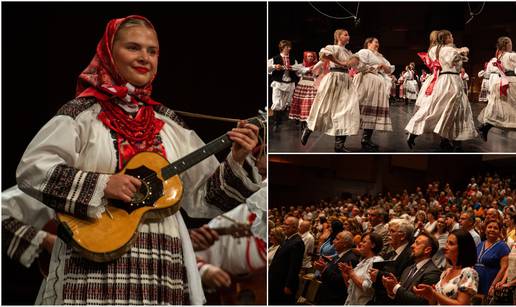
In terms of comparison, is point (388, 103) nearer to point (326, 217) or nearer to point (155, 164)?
point (326, 217)

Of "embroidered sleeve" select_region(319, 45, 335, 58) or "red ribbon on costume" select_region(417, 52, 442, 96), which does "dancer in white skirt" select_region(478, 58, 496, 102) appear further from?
"embroidered sleeve" select_region(319, 45, 335, 58)

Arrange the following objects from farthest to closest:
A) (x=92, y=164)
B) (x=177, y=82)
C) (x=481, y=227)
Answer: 1. (x=481, y=227)
2. (x=177, y=82)
3. (x=92, y=164)

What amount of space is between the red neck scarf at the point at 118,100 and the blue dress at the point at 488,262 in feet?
6.08

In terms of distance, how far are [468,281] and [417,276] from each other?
276mm

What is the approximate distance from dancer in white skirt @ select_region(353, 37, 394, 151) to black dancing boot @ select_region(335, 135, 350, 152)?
0.41 feet

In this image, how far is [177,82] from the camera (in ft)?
13.0

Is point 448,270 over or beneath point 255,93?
beneath

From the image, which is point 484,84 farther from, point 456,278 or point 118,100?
point 118,100

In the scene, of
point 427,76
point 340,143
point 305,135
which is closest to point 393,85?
point 427,76

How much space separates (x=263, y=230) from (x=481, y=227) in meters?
1.23

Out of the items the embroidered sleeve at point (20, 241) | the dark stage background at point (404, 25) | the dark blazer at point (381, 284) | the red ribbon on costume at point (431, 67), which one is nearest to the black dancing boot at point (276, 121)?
the dark stage background at point (404, 25)

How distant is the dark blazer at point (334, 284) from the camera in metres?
4.20

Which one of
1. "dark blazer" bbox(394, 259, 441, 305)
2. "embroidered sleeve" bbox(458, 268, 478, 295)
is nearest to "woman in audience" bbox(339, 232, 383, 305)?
"dark blazer" bbox(394, 259, 441, 305)

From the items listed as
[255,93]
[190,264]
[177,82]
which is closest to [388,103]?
[255,93]
